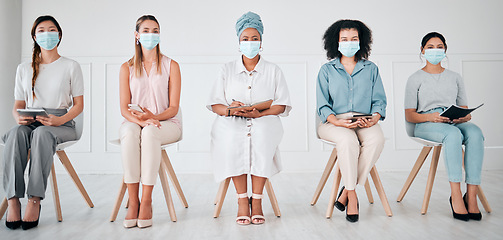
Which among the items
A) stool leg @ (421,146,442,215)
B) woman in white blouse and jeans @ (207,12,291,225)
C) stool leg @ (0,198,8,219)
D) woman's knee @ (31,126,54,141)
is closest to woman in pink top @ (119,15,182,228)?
woman in white blouse and jeans @ (207,12,291,225)

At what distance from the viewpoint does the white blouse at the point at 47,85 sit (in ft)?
8.05

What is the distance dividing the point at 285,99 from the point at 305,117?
2080mm

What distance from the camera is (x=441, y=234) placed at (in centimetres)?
195

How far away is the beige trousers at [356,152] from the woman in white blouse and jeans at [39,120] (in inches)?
63.8

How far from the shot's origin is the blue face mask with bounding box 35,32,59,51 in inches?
95.0

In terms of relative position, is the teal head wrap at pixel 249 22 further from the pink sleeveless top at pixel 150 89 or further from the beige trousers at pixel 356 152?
the beige trousers at pixel 356 152

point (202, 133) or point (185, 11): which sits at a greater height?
point (185, 11)

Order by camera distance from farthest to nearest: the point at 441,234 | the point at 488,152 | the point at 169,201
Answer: the point at 488,152 → the point at 169,201 → the point at 441,234

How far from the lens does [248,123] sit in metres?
2.33

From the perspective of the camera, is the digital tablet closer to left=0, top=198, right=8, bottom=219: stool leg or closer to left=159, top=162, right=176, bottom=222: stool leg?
left=0, top=198, right=8, bottom=219: stool leg

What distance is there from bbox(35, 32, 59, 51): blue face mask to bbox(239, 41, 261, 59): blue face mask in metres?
1.15

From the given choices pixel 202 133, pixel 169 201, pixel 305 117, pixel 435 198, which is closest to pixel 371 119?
pixel 435 198

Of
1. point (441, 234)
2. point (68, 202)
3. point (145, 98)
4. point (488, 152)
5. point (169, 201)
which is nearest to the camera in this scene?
point (441, 234)

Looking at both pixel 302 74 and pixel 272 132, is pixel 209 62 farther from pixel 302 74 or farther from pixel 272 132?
pixel 272 132
